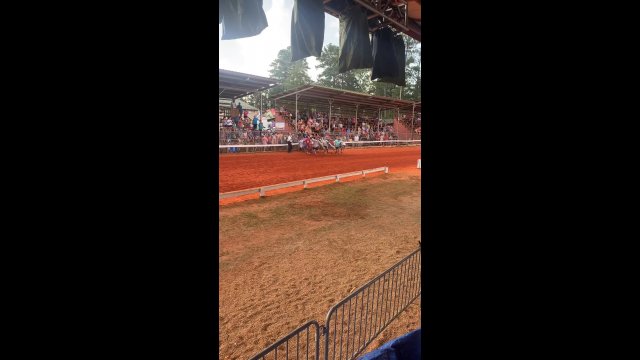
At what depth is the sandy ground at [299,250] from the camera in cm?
384

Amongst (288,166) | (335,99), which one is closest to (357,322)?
(288,166)

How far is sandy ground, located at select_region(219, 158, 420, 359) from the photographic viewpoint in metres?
3.84

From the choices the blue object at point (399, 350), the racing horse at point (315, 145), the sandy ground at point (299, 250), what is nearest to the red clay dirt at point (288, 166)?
the sandy ground at point (299, 250)

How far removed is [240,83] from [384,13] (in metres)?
11.6

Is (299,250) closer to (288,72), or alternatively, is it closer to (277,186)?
(277,186)

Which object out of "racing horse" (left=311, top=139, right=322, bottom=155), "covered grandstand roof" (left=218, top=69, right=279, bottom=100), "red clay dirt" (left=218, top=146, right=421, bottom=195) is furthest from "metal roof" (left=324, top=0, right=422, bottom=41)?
"racing horse" (left=311, top=139, right=322, bottom=155)

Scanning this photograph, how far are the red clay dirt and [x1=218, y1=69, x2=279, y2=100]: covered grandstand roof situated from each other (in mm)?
3447

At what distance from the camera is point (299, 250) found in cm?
593

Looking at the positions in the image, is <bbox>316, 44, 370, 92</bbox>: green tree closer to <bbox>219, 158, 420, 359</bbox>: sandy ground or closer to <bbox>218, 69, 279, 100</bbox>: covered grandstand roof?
<bbox>218, 69, 279, 100</bbox>: covered grandstand roof
